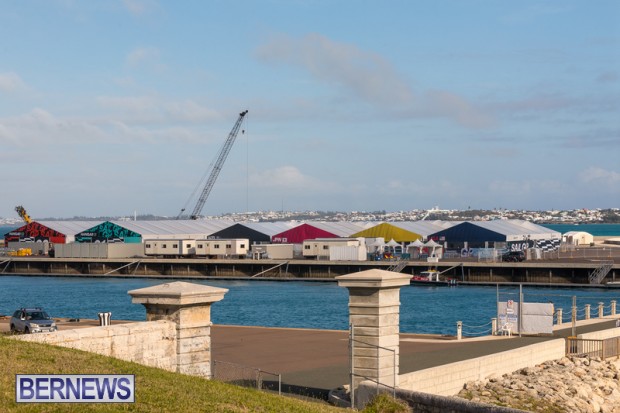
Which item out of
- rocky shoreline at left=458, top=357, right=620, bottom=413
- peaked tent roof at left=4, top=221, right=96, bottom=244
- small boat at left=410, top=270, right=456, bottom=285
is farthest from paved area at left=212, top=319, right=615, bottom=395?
peaked tent roof at left=4, top=221, right=96, bottom=244

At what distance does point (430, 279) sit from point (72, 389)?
8887 centimetres

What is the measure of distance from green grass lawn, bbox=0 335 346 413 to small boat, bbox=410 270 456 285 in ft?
272

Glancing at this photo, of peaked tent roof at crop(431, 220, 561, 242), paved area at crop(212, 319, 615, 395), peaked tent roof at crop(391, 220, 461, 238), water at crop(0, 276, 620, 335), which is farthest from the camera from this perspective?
peaked tent roof at crop(391, 220, 461, 238)

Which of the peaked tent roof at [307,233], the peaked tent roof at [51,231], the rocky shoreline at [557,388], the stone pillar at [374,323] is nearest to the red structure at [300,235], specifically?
the peaked tent roof at [307,233]

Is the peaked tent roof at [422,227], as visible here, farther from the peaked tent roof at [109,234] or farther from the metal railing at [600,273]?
the metal railing at [600,273]

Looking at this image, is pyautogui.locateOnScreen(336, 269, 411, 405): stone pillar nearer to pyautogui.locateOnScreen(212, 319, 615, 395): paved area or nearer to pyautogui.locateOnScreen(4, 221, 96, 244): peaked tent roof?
pyautogui.locateOnScreen(212, 319, 615, 395): paved area

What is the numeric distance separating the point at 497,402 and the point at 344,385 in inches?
171

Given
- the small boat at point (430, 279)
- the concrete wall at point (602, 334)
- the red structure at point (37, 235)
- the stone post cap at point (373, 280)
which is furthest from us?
the red structure at point (37, 235)

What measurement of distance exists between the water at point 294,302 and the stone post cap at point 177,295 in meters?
38.0

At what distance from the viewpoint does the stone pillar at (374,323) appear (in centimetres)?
1988

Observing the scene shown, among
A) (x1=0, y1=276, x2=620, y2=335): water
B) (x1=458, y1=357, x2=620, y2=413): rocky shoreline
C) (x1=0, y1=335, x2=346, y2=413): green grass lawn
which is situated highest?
(x1=0, y1=335, x2=346, y2=413): green grass lawn

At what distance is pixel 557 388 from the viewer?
25.6 m

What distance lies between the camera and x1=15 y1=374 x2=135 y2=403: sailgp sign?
1174 cm

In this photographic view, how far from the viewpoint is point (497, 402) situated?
23.5m
